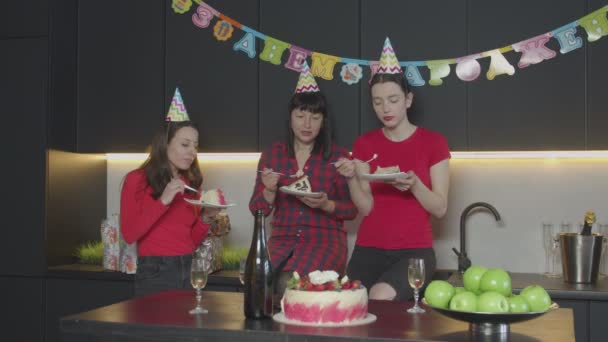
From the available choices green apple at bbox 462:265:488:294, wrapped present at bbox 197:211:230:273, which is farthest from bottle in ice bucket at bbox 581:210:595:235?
wrapped present at bbox 197:211:230:273

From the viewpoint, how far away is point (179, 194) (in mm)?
3498

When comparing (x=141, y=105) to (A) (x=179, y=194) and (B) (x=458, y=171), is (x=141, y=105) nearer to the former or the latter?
(A) (x=179, y=194)

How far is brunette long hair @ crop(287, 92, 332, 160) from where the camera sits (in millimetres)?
3463

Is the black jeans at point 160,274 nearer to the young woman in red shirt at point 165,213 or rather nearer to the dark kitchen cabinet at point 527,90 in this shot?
the young woman in red shirt at point 165,213

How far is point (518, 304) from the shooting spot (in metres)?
1.95

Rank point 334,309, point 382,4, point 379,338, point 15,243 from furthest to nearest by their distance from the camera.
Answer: point 15,243
point 382,4
point 334,309
point 379,338

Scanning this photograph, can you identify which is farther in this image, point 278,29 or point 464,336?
point 278,29

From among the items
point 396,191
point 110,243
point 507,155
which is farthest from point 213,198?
point 507,155

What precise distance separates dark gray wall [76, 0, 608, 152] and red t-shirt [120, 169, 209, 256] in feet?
1.76

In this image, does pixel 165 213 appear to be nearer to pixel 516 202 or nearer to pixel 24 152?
pixel 24 152

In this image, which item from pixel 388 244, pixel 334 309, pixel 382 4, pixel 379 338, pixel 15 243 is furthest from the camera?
pixel 15 243

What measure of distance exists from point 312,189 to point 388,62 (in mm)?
649

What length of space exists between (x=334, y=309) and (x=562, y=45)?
1940 millimetres

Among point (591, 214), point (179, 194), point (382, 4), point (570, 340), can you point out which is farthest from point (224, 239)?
point (570, 340)
